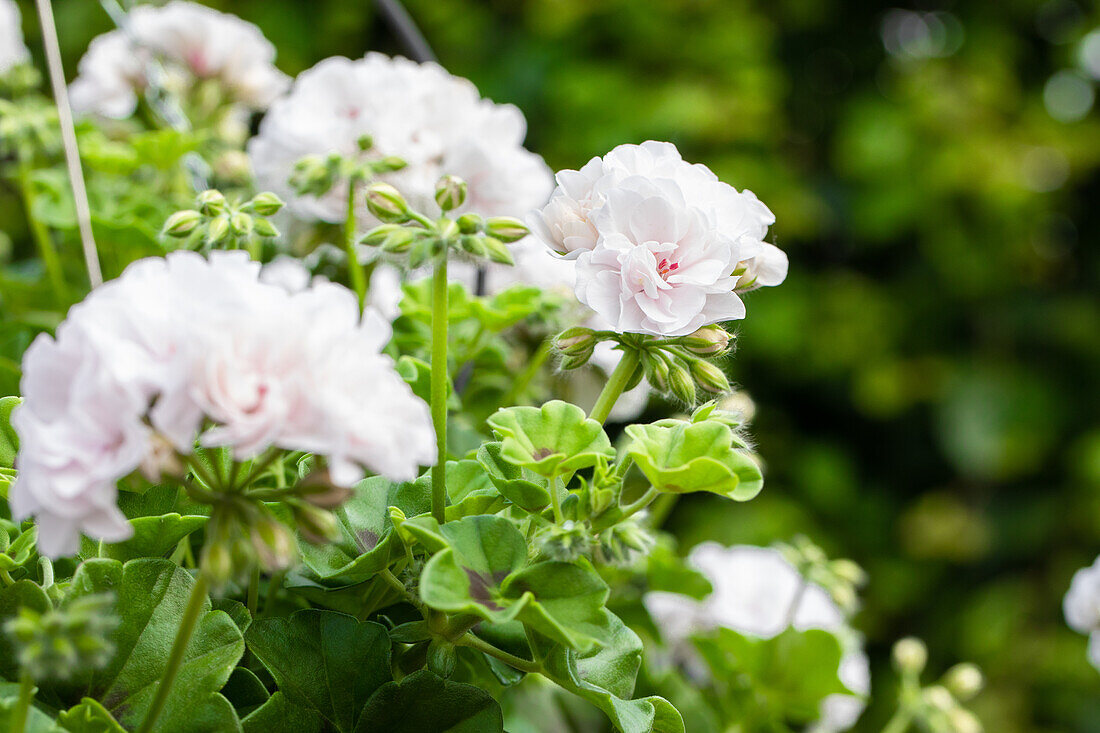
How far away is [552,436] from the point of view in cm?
34

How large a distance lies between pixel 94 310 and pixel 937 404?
5.75 ft

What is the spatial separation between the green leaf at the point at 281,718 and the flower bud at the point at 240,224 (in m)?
0.18

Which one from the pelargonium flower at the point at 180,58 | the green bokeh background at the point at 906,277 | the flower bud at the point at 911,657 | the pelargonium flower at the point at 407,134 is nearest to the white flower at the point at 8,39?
the pelargonium flower at the point at 180,58

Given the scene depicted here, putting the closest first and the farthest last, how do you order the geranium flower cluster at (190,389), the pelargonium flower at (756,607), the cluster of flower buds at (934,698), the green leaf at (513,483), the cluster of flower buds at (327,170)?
the geranium flower cluster at (190,389) → the green leaf at (513,483) → the cluster of flower buds at (327,170) → the cluster of flower buds at (934,698) → the pelargonium flower at (756,607)

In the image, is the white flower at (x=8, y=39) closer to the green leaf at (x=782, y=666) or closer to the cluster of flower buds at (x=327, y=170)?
the cluster of flower buds at (x=327, y=170)

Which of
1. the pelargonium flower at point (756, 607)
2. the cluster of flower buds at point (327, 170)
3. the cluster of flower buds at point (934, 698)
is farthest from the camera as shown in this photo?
the pelargonium flower at point (756, 607)

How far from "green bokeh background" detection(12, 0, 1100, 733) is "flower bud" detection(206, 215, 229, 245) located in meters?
1.25

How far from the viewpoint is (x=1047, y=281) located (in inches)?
73.2

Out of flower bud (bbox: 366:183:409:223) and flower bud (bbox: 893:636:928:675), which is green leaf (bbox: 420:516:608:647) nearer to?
flower bud (bbox: 366:183:409:223)

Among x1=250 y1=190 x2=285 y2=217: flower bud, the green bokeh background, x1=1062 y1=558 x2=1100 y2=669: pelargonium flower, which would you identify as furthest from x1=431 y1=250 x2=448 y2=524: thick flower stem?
the green bokeh background

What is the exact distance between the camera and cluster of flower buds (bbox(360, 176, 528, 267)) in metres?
0.34

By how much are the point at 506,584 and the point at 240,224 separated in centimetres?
19

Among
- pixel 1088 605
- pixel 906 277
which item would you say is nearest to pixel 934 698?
pixel 1088 605

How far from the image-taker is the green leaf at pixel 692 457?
308 millimetres
